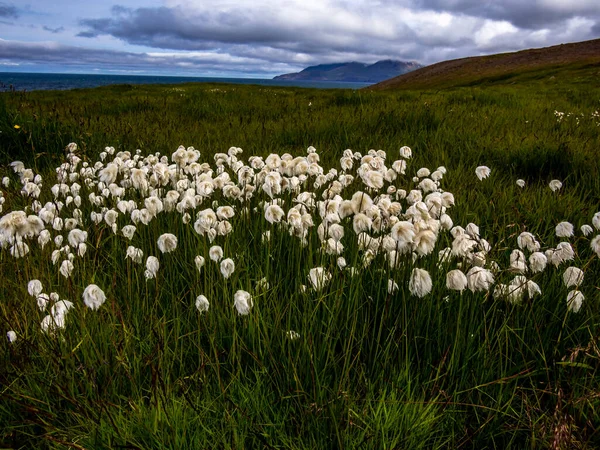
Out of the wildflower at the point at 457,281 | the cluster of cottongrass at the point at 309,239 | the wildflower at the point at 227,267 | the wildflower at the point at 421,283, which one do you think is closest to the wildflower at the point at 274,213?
the cluster of cottongrass at the point at 309,239

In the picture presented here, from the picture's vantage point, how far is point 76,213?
11.0ft

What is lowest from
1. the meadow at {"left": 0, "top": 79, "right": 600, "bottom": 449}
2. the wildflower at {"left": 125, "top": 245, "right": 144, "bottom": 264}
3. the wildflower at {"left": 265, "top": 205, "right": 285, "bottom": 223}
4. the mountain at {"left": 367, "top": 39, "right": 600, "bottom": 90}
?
the meadow at {"left": 0, "top": 79, "right": 600, "bottom": 449}

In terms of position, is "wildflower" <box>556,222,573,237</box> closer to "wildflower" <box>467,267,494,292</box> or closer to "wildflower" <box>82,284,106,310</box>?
"wildflower" <box>467,267,494,292</box>

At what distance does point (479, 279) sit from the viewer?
1.93 metres

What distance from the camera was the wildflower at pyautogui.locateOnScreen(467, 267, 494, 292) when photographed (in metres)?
1.91

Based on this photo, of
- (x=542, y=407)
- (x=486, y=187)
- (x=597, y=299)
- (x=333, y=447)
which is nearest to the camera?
(x=333, y=447)

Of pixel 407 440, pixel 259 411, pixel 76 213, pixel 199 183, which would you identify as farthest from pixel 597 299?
pixel 76 213

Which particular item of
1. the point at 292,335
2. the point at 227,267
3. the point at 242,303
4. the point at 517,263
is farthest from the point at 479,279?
the point at 227,267

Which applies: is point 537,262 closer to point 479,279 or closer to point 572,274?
point 572,274

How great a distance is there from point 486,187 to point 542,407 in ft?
9.43

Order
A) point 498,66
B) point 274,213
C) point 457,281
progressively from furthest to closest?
point 498,66, point 274,213, point 457,281

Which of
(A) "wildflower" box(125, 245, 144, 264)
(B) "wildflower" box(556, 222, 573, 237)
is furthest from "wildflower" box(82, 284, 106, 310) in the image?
(B) "wildflower" box(556, 222, 573, 237)

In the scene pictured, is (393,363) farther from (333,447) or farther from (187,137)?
(187,137)

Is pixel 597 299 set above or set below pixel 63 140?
below
